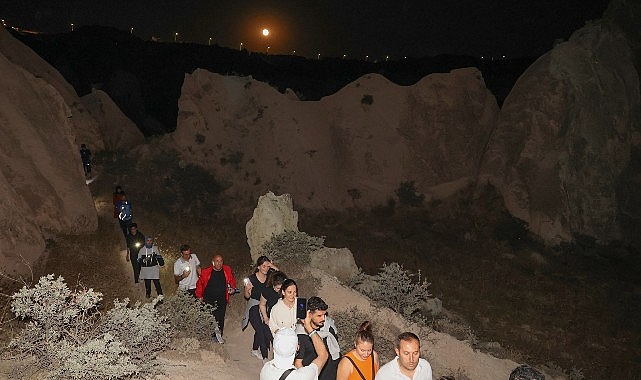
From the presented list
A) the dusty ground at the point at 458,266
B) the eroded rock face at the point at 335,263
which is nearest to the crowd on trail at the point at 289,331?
the dusty ground at the point at 458,266

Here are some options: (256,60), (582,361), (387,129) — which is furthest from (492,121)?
(256,60)

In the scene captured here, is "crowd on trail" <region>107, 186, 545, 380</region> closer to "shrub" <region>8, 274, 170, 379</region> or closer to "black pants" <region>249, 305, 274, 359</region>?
"black pants" <region>249, 305, 274, 359</region>

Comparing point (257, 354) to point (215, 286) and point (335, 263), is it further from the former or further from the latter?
point (335, 263)

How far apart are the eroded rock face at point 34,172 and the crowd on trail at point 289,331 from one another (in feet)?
8.28

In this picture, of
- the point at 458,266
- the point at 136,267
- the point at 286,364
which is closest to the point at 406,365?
the point at 286,364

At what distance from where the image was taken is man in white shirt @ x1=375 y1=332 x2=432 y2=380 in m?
4.41

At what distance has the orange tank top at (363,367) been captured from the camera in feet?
15.0

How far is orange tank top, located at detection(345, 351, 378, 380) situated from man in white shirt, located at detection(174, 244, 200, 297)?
5.10 m

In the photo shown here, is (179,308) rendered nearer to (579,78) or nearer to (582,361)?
(582,361)

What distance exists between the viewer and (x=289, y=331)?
4.43 metres

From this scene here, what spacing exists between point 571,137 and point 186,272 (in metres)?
19.1

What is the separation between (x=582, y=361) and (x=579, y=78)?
1484 cm

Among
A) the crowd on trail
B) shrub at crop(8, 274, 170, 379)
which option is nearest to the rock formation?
the crowd on trail

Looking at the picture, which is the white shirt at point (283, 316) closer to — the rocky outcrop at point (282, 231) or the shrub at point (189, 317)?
the shrub at point (189, 317)
